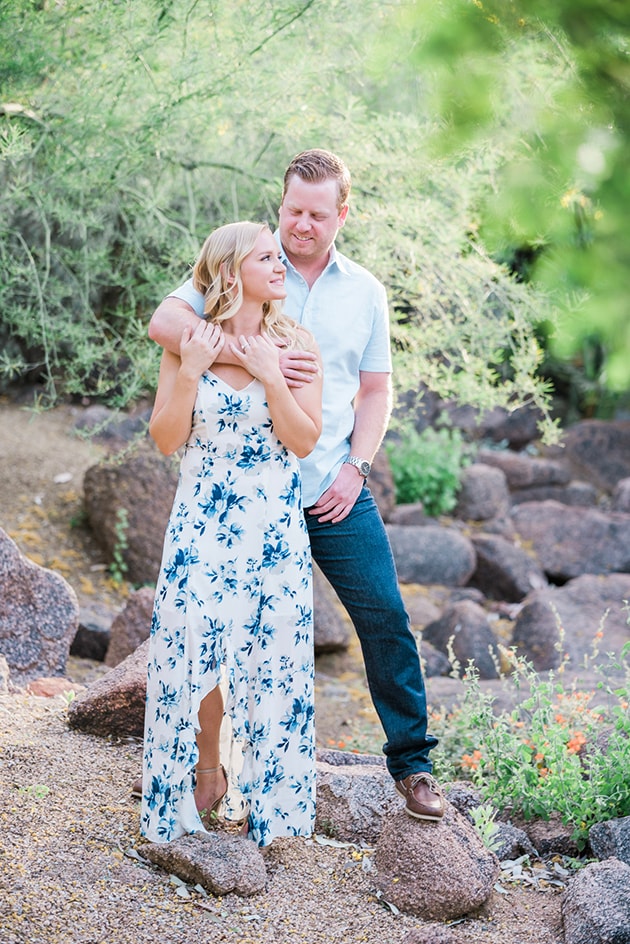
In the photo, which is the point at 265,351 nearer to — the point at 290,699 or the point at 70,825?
the point at 290,699

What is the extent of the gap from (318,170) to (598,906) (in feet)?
7.43

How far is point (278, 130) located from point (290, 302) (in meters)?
2.31

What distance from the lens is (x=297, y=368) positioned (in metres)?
3.03

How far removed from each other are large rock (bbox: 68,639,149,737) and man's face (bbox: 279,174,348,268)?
5.61 feet

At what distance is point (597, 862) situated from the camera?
3299 mm

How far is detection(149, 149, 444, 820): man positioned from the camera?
310cm

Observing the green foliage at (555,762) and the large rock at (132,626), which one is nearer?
the green foliage at (555,762)

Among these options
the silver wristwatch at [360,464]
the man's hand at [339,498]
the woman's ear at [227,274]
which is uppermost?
the woman's ear at [227,274]

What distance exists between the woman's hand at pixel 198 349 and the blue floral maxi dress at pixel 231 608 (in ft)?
0.30

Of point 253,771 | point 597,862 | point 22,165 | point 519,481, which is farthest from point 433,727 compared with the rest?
point 519,481

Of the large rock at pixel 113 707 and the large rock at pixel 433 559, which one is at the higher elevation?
the large rock at pixel 113 707

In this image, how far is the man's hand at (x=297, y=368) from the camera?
3010 mm

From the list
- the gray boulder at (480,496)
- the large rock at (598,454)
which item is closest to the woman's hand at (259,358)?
the gray boulder at (480,496)

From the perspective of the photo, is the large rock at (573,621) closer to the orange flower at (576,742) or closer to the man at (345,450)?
the orange flower at (576,742)
